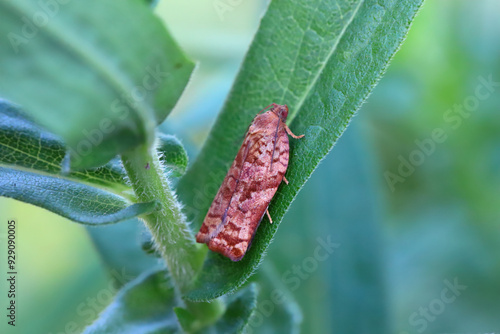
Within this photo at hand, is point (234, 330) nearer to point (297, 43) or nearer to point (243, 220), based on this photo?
point (243, 220)

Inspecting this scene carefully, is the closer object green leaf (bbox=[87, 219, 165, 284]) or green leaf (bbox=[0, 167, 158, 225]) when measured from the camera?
green leaf (bbox=[0, 167, 158, 225])

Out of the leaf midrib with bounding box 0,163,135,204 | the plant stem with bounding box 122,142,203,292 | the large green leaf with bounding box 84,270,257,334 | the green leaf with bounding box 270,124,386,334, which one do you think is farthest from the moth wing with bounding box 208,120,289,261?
the green leaf with bounding box 270,124,386,334

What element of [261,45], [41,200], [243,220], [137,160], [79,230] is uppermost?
[261,45]

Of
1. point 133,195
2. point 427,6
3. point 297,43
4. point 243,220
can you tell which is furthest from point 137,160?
point 427,6

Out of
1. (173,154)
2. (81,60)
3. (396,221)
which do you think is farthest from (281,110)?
(396,221)

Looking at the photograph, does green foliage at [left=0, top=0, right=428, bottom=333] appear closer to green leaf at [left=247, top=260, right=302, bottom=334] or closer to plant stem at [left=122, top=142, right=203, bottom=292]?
plant stem at [left=122, top=142, right=203, bottom=292]

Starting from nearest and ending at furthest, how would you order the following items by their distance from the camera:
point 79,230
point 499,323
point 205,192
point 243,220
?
point 243,220
point 205,192
point 499,323
point 79,230
